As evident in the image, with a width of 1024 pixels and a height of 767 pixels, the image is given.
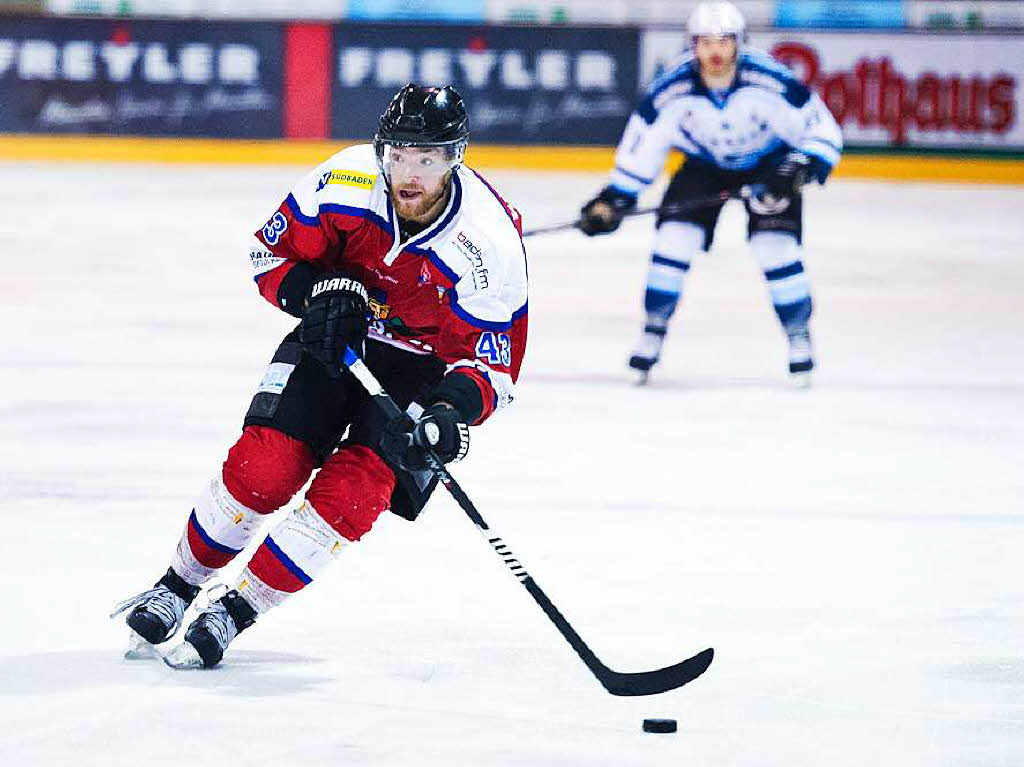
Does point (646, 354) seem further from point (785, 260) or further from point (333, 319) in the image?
point (333, 319)

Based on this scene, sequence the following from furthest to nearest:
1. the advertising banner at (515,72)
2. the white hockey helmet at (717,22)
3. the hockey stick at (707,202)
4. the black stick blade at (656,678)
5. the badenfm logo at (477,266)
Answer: the advertising banner at (515,72)
the hockey stick at (707,202)
the white hockey helmet at (717,22)
the badenfm logo at (477,266)
the black stick blade at (656,678)

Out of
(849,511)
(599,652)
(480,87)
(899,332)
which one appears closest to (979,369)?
(899,332)

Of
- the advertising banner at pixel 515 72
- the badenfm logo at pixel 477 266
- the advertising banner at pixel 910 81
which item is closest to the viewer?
the badenfm logo at pixel 477 266

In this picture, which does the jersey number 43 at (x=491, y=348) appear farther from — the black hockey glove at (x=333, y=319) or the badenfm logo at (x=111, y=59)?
the badenfm logo at (x=111, y=59)

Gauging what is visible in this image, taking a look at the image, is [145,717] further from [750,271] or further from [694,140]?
[750,271]

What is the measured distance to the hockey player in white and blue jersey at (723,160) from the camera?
598cm

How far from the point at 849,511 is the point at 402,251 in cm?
166

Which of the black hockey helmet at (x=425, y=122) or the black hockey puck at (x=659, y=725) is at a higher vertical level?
the black hockey helmet at (x=425, y=122)

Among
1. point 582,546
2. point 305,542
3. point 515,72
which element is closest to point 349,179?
point 305,542

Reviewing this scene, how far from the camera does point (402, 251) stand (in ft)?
10.0

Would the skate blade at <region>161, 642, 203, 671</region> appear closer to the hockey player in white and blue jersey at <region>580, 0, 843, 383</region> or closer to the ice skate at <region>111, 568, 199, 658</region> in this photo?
the ice skate at <region>111, 568, 199, 658</region>

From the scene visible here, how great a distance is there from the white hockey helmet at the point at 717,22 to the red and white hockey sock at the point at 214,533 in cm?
326

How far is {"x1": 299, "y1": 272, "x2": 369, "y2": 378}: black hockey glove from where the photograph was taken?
294cm

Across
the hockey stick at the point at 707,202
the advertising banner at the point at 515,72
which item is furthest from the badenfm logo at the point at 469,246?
the advertising banner at the point at 515,72
